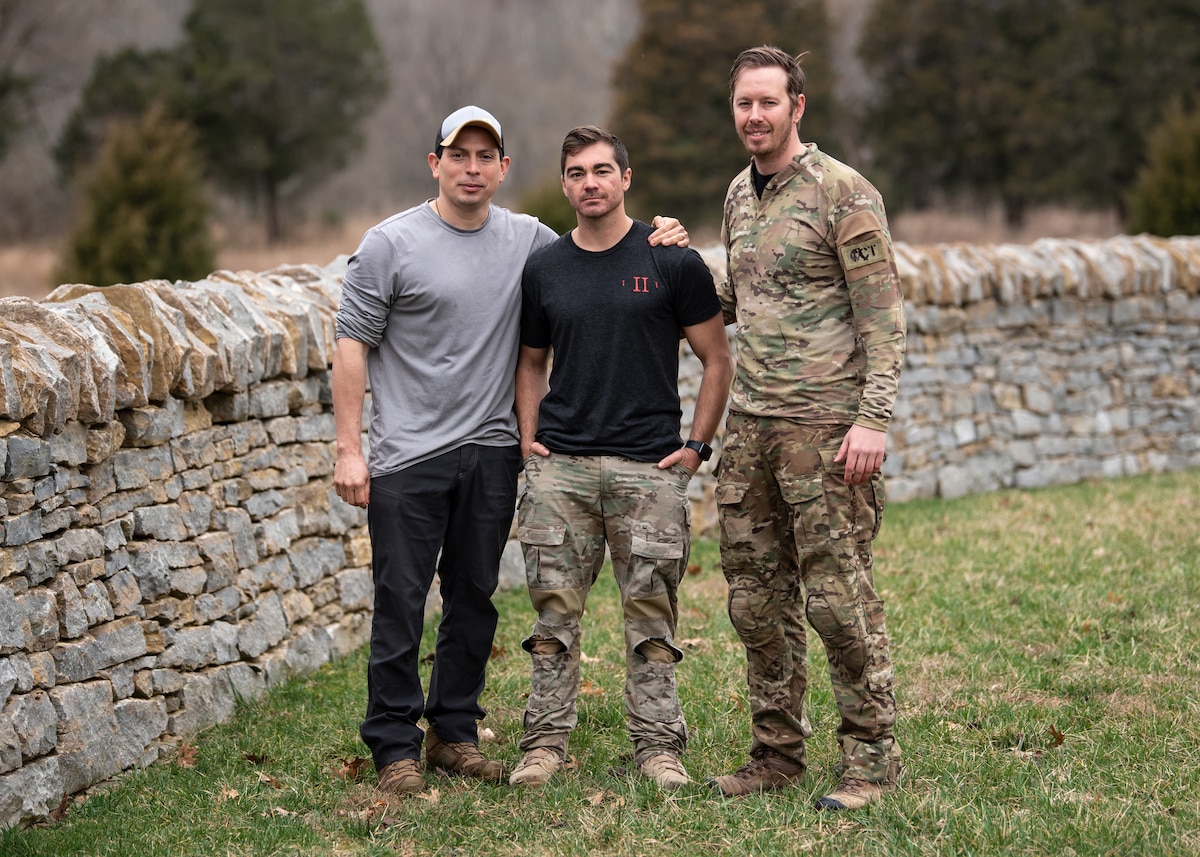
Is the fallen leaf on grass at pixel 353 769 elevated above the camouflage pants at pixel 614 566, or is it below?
below

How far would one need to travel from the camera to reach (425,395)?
409cm

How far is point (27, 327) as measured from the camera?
4062mm

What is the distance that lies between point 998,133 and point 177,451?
84.0 feet

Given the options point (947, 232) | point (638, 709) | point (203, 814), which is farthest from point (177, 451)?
point (947, 232)

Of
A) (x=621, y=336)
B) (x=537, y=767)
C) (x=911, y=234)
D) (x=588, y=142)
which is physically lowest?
(x=537, y=767)

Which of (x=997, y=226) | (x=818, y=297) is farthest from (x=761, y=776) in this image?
(x=997, y=226)

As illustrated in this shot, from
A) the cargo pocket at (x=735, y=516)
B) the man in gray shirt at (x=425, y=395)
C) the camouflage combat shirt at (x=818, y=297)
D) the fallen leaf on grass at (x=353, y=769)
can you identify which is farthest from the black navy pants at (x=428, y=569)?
the camouflage combat shirt at (x=818, y=297)

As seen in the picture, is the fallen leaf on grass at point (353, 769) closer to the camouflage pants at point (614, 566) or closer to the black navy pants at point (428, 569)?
the black navy pants at point (428, 569)

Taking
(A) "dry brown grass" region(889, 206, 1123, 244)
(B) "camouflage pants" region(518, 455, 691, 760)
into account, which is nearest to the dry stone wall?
(B) "camouflage pants" region(518, 455, 691, 760)

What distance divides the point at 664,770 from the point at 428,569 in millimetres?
1039

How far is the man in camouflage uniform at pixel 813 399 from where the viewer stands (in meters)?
3.56

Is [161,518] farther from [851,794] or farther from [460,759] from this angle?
[851,794]

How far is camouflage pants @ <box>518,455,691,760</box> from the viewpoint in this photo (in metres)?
3.91

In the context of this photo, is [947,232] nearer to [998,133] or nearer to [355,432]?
[998,133]
